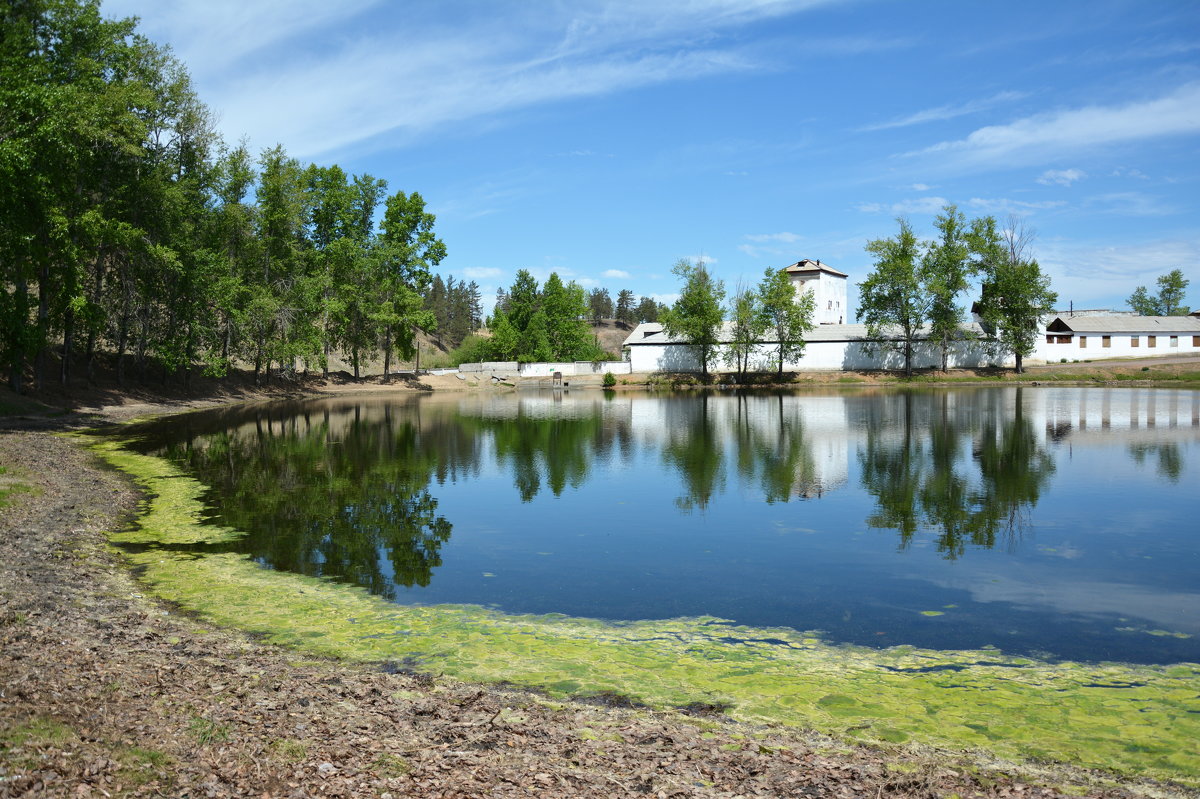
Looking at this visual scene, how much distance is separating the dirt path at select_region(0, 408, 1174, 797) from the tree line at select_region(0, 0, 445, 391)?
85.2 ft

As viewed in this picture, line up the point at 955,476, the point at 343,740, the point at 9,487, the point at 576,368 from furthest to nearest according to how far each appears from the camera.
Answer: the point at 576,368 < the point at 955,476 < the point at 9,487 < the point at 343,740

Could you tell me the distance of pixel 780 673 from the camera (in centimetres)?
893

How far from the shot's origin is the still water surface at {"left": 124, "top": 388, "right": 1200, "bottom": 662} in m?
11.5

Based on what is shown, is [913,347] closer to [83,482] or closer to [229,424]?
[229,424]

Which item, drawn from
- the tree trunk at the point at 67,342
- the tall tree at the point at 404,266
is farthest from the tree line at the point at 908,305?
the tree trunk at the point at 67,342

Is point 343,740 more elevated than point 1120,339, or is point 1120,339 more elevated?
point 1120,339

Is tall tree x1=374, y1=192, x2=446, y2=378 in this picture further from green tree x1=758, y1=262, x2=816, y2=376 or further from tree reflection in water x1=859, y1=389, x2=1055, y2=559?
tree reflection in water x1=859, y1=389, x2=1055, y2=559

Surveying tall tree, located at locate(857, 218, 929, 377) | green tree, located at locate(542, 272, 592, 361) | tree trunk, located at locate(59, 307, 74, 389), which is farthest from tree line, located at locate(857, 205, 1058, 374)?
tree trunk, located at locate(59, 307, 74, 389)

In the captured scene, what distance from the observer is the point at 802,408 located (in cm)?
5256

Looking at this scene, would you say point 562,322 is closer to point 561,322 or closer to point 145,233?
point 561,322

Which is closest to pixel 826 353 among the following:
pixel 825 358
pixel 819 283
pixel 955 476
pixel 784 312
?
pixel 825 358

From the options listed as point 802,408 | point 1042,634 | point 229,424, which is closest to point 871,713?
point 1042,634

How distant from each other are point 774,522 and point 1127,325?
322 ft

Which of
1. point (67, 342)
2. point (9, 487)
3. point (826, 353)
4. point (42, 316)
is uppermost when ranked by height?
point (42, 316)
